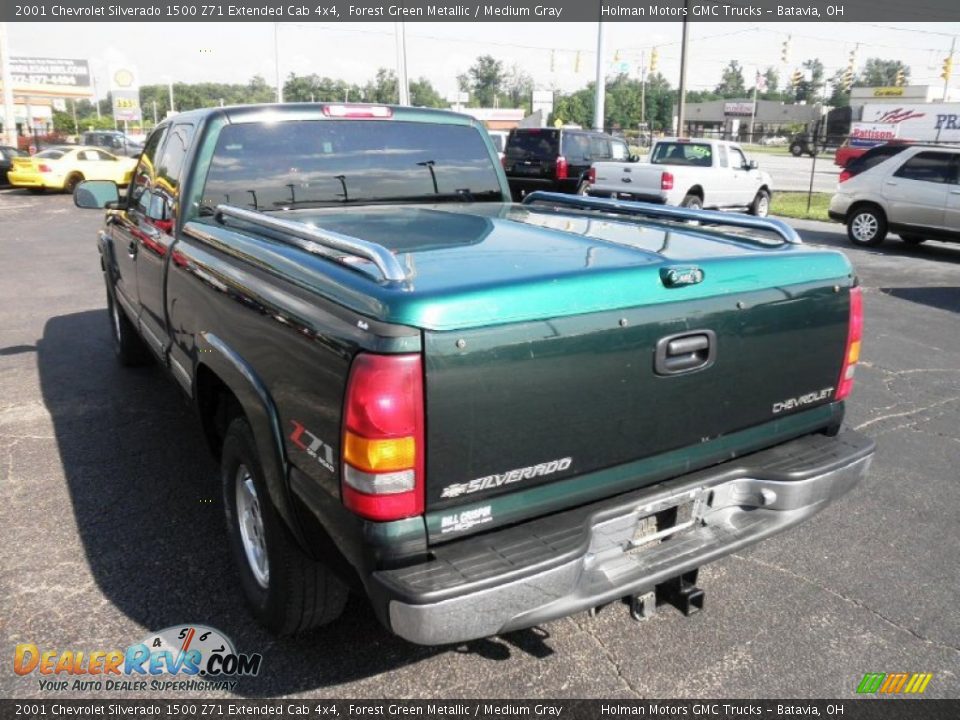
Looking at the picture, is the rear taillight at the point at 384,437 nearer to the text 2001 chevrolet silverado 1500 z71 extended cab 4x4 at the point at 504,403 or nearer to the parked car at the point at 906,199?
the text 2001 chevrolet silverado 1500 z71 extended cab 4x4 at the point at 504,403

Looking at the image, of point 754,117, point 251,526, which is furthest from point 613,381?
point 754,117

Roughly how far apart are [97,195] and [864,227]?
497 inches

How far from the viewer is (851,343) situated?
9.95ft

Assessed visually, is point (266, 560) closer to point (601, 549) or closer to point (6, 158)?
point (601, 549)

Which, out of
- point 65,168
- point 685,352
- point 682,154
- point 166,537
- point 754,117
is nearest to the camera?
point 685,352

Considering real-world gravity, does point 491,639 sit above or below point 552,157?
below

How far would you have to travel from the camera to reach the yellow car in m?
22.3

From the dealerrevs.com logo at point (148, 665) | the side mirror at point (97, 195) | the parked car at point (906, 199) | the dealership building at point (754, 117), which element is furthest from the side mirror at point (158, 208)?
the dealership building at point (754, 117)

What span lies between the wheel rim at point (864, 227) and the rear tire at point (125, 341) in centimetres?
1213

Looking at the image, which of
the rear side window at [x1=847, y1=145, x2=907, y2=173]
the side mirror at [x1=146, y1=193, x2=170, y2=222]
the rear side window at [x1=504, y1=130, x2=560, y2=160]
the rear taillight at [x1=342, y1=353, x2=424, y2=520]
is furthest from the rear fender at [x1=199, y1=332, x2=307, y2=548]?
the rear side window at [x1=504, y1=130, x2=560, y2=160]

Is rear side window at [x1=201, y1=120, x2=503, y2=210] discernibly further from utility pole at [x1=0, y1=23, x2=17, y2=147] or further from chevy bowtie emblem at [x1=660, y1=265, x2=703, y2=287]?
utility pole at [x1=0, y1=23, x2=17, y2=147]

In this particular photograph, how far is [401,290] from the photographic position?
2109 millimetres

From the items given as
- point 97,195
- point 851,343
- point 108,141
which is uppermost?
point 108,141

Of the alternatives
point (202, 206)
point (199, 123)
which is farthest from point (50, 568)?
point (199, 123)
